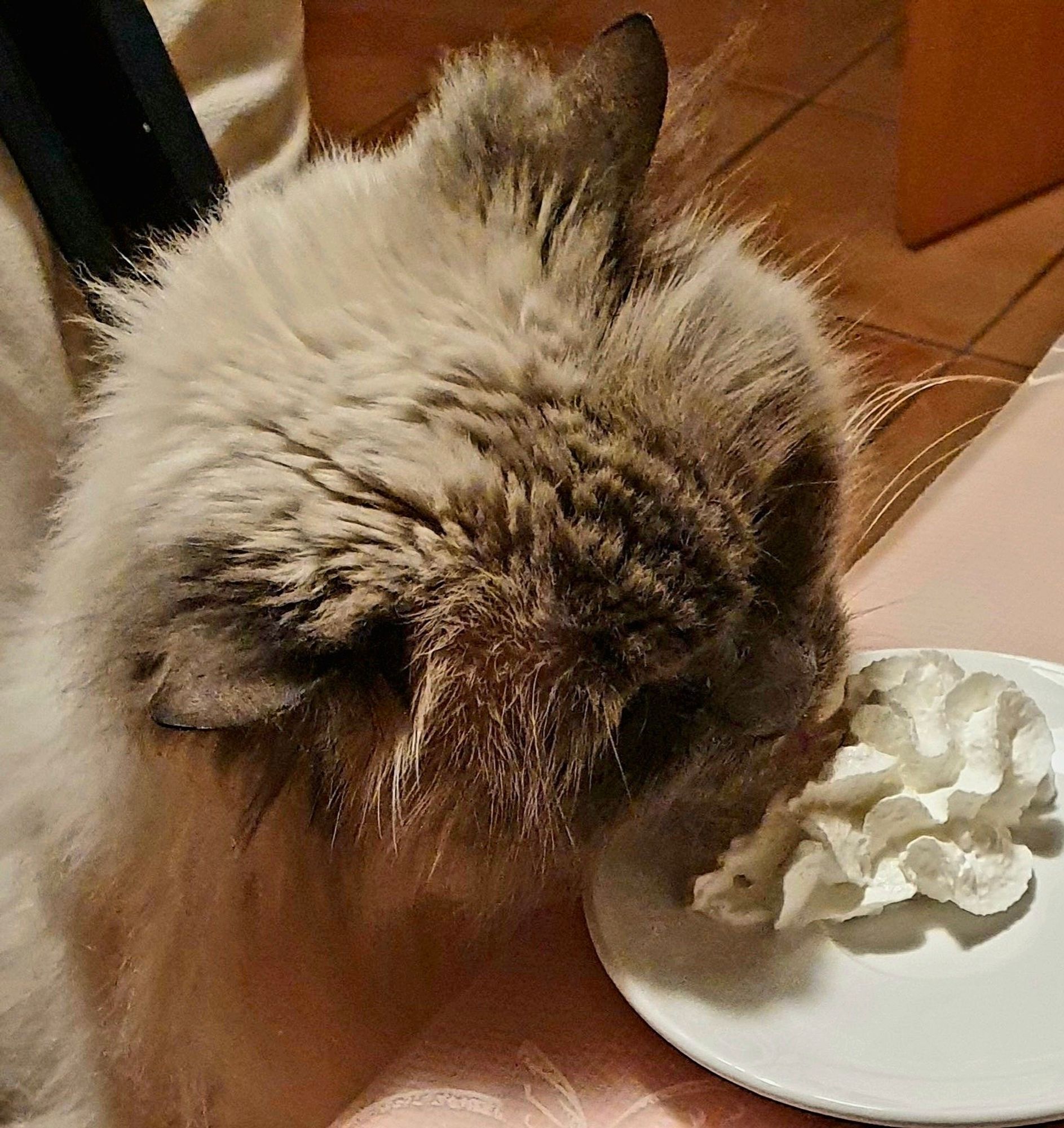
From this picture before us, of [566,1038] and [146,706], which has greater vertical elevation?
[146,706]

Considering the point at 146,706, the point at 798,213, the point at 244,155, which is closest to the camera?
the point at 146,706

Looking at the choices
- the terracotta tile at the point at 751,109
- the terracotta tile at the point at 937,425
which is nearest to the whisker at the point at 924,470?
the terracotta tile at the point at 937,425

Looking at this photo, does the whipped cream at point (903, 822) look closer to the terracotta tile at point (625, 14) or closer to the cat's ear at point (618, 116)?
the cat's ear at point (618, 116)

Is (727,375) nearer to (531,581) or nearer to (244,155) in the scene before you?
(531,581)

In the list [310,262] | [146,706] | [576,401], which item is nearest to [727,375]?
[576,401]

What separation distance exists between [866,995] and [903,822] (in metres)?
0.09

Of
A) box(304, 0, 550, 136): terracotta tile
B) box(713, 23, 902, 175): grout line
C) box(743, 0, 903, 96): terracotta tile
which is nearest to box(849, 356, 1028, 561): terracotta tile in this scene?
box(713, 23, 902, 175): grout line

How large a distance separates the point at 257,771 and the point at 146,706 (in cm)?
8

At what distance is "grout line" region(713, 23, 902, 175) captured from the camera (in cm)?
219

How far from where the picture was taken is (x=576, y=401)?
2.05ft

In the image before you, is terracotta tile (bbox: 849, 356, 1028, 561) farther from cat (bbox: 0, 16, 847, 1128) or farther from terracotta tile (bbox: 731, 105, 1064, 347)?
cat (bbox: 0, 16, 847, 1128)

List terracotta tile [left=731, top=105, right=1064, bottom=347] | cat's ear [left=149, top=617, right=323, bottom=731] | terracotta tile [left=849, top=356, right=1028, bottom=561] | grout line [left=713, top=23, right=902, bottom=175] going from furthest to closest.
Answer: grout line [left=713, top=23, right=902, bottom=175] → terracotta tile [left=731, top=105, right=1064, bottom=347] → terracotta tile [left=849, top=356, right=1028, bottom=561] → cat's ear [left=149, top=617, right=323, bottom=731]

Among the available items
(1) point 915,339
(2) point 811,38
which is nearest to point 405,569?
(1) point 915,339

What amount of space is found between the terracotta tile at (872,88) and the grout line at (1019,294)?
1.44ft
